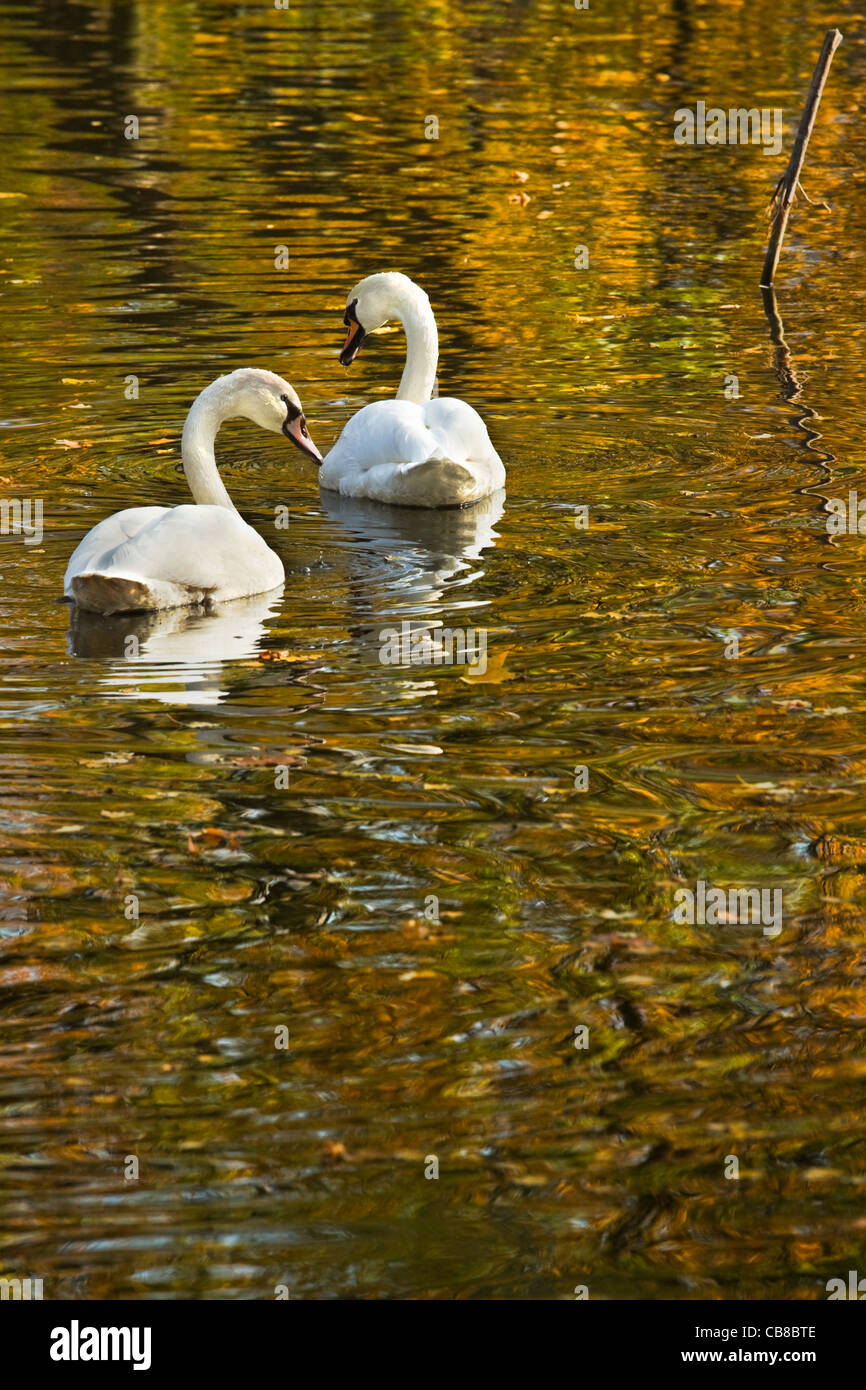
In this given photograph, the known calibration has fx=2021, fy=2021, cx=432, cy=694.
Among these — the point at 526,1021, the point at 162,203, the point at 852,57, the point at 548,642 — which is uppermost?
the point at 852,57

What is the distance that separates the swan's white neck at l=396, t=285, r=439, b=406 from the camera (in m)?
11.3

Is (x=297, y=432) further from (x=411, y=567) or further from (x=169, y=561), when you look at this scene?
(x=169, y=561)

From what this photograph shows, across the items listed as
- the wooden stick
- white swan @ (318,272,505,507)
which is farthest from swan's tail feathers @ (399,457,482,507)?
the wooden stick

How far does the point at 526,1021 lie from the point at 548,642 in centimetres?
312

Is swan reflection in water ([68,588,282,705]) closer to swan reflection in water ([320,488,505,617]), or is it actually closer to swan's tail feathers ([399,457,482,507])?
swan reflection in water ([320,488,505,617])

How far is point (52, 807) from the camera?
6445 mm

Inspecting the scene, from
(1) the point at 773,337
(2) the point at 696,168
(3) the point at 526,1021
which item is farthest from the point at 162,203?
(3) the point at 526,1021

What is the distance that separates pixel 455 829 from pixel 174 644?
2348mm

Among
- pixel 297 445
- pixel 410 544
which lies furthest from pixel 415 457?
pixel 297 445

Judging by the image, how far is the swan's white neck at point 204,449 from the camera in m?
9.16

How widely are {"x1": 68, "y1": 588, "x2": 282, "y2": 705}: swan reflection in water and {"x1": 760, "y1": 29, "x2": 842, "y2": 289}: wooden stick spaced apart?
21.1 feet

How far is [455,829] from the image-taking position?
6277mm
